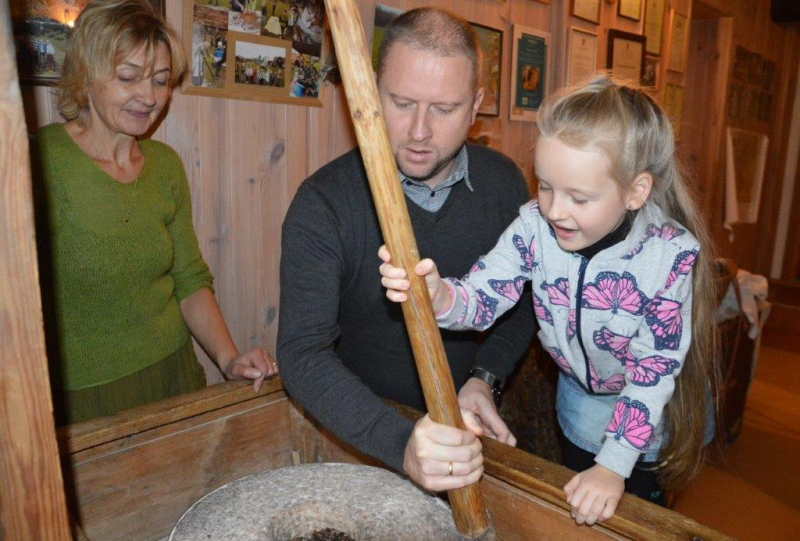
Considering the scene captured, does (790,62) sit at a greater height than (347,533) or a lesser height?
greater

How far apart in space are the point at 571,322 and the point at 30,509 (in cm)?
93

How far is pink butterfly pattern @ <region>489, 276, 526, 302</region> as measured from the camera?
126 centimetres

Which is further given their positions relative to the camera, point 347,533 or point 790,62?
point 790,62

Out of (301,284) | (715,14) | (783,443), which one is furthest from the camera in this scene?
(715,14)

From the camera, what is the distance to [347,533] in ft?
3.06

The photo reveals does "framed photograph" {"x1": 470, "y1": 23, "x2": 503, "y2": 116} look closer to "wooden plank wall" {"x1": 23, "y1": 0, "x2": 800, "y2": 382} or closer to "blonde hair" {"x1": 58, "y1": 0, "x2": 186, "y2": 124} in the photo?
"wooden plank wall" {"x1": 23, "y1": 0, "x2": 800, "y2": 382}

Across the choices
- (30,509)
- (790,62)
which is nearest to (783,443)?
(30,509)

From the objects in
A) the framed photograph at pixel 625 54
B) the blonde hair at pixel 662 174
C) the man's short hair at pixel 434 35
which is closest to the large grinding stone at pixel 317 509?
the blonde hair at pixel 662 174

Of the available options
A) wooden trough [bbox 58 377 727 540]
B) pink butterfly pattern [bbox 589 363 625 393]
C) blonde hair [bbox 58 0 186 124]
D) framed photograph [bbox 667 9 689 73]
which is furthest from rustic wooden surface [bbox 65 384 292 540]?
framed photograph [bbox 667 9 689 73]

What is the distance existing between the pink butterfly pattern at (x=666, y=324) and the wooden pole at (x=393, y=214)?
42 cm

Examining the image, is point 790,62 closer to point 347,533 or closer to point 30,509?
point 347,533

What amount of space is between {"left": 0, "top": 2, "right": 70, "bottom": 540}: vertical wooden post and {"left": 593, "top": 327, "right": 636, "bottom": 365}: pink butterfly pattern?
0.91 m

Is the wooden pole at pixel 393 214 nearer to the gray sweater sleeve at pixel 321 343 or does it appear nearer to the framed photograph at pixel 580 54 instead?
the gray sweater sleeve at pixel 321 343

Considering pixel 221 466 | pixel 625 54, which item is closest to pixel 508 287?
pixel 221 466
